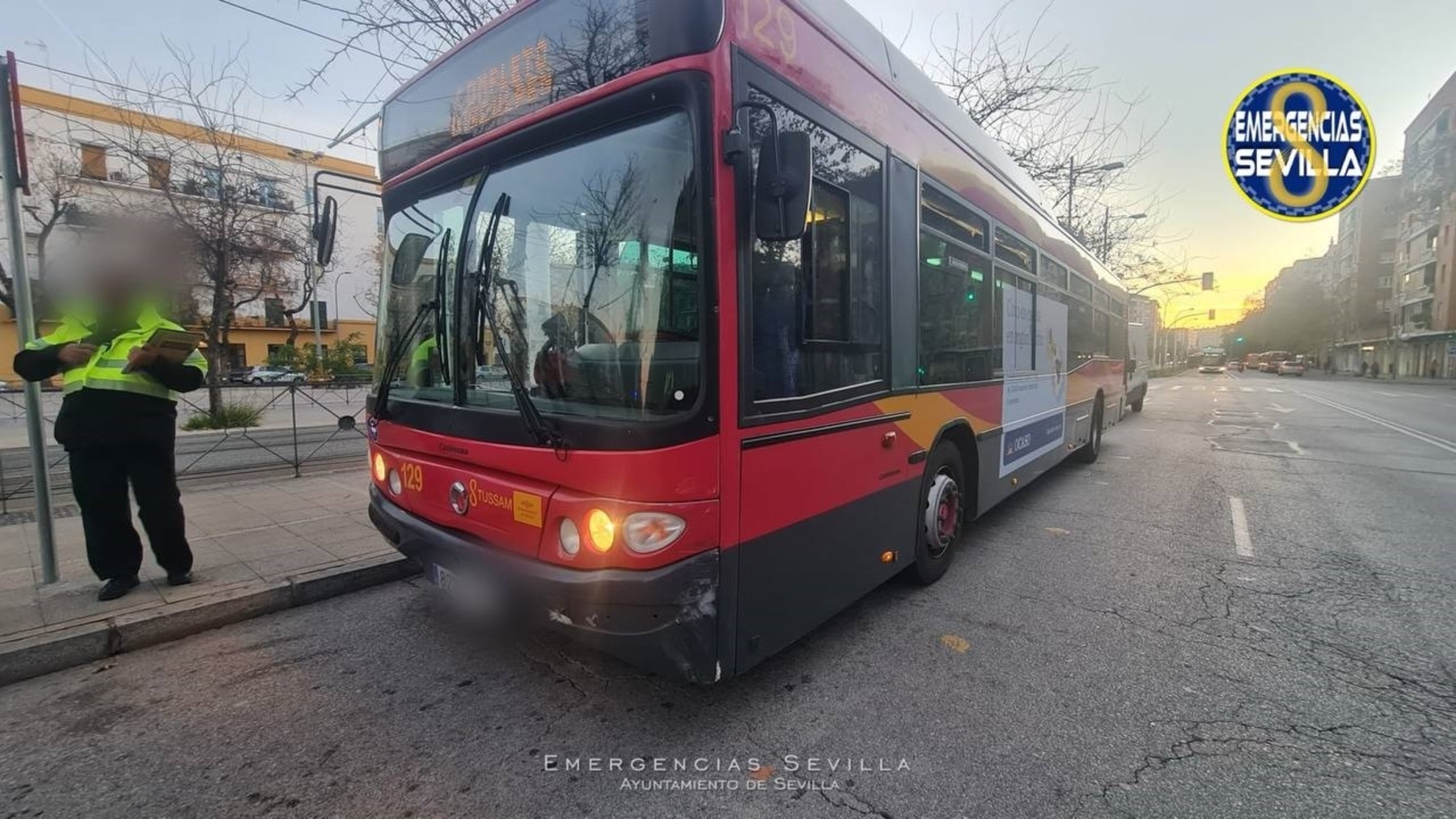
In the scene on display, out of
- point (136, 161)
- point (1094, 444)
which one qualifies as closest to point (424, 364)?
point (1094, 444)

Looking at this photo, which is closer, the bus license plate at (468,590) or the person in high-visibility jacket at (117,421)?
the bus license plate at (468,590)

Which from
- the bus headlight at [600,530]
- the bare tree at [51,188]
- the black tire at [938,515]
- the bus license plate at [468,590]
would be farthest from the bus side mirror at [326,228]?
the bare tree at [51,188]

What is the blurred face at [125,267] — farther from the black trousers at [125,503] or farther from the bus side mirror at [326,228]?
the bus side mirror at [326,228]

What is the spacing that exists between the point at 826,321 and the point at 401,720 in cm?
271

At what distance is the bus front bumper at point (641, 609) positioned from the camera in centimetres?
244

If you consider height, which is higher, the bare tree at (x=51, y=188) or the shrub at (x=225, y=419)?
the bare tree at (x=51, y=188)

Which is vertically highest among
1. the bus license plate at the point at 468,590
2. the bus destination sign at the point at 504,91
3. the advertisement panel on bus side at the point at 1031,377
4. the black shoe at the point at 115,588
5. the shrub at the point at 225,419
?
the bus destination sign at the point at 504,91

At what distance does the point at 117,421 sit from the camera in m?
3.74

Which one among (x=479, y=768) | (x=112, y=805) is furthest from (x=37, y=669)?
(x=479, y=768)

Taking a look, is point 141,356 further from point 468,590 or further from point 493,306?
point 468,590

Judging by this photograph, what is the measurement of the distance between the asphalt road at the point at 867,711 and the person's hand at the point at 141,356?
5.48 feet

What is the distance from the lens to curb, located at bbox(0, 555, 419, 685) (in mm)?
3305

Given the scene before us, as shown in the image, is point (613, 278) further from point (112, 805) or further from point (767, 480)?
point (112, 805)

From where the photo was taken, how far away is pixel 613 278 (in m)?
2.59
